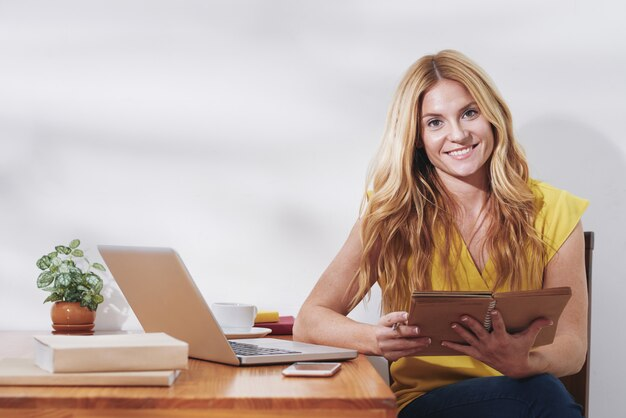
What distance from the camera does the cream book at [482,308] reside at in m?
1.28

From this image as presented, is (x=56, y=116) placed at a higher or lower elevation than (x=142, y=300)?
higher

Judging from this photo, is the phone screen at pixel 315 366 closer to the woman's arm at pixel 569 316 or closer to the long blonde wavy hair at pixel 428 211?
the woman's arm at pixel 569 316

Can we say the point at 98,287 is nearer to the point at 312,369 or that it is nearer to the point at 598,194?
the point at 312,369

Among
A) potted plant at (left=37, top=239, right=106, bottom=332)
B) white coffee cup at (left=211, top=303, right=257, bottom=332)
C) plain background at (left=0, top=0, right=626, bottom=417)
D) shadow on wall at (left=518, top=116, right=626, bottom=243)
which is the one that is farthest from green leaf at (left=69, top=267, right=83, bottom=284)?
shadow on wall at (left=518, top=116, right=626, bottom=243)

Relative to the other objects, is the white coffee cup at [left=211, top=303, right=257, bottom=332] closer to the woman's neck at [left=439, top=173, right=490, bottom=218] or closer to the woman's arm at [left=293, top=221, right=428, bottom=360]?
the woman's arm at [left=293, top=221, right=428, bottom=360]

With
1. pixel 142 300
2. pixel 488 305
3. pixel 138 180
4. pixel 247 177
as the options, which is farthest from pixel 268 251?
pixel 488 305

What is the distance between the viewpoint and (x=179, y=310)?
136 cm

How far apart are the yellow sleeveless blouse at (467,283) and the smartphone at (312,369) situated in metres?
0.51

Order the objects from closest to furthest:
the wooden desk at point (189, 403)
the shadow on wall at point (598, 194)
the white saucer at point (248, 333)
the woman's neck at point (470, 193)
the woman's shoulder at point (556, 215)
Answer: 1. the wooden desk at point (189, 403)
2. the white saucer at point (248, 333)
3. the woman's shoulder at point (556, 215)
4. the woman's neck at point (470, 193)
5. the shadow on wall at point (598, 194)

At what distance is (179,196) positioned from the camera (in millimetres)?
2238

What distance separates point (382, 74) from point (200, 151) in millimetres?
545

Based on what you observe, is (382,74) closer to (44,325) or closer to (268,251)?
(268,251)

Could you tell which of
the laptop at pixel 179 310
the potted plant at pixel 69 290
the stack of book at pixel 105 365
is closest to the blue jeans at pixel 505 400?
the laptop at pixel 179 310

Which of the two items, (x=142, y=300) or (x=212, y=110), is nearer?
(x=142, y=300)
